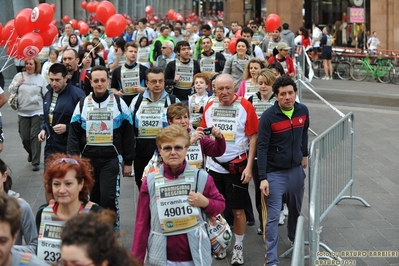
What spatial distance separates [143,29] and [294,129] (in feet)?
68.9

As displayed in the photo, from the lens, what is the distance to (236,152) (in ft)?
27.8

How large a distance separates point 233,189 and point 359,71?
20.6 meters

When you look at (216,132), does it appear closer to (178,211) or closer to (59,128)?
(178,211)

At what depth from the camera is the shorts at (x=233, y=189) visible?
8367 millimetres

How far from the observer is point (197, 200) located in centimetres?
573

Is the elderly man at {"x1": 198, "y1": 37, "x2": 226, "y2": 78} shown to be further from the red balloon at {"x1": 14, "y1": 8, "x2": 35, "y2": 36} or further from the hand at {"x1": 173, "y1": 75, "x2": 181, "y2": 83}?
the red balloon at {"x1": 14, "y1": 8, "x2": 35, "y2": 36}

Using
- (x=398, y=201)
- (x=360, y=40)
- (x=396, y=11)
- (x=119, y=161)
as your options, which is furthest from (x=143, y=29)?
(x=119, y=161)

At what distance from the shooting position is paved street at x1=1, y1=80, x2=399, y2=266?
29.4ft

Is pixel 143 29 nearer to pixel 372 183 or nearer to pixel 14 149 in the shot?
pixel 14 149

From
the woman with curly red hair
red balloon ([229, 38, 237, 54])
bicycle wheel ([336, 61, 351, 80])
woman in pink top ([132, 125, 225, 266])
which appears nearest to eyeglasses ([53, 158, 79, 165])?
the woman with curly red hair

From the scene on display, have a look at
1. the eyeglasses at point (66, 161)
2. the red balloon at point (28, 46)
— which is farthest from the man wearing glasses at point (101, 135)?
the red balloon at point (28, 46)

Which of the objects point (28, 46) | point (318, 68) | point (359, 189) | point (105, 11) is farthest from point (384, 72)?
point (28, 46)

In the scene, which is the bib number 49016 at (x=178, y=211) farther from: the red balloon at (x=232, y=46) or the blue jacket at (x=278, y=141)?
the red balloon at (x=232, y=46)

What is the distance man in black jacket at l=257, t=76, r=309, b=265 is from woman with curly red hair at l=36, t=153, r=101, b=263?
2.66 metres
